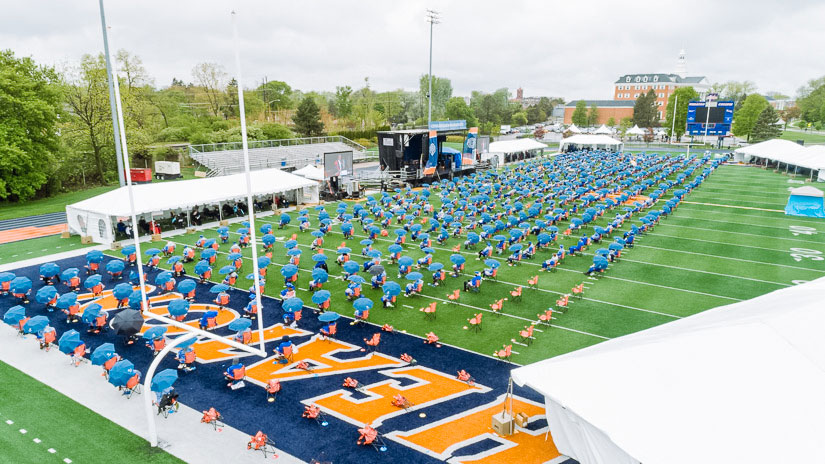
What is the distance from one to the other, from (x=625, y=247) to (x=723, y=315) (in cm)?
1347

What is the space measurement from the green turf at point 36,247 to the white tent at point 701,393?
22873 mm

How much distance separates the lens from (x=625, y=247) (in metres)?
23.6

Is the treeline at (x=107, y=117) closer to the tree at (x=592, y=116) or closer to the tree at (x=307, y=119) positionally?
the tree at (x=307, y=119)

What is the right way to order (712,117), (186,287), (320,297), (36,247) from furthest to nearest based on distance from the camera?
1. (712,117)
2. (36,247)
3. (186,287)
4. (320,297)

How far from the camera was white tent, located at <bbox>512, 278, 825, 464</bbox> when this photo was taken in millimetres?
6801

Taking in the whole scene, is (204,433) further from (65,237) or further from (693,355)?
(65,237)

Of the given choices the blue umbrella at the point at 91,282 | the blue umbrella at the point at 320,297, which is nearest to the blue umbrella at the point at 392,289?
the blue umbrella at the point at 320,297

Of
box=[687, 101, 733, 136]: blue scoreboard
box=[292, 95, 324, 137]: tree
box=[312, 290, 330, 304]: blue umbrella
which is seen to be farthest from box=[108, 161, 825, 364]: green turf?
box=[292, 95, 324, 137]: tree

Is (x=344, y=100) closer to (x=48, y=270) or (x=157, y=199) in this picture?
(x=157, y=199)

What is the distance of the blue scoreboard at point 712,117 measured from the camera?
59.7 metres

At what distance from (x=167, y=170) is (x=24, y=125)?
14.7 meters

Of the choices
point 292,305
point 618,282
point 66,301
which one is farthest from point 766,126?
point 66,301

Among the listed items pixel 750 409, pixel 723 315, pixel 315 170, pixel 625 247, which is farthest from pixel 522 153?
pixel 750 409

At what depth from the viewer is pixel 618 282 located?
1905cm
